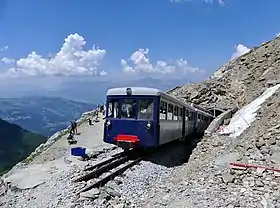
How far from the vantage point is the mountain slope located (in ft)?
478

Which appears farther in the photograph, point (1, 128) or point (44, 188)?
point (1, 128)

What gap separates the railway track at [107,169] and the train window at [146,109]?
77.5 inches

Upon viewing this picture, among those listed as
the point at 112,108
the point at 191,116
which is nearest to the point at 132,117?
the point at 112,108

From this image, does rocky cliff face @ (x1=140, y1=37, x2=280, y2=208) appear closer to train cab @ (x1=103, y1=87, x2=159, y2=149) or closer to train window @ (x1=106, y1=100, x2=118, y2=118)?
train cab @ (x1=103, y1=87, x2=159, y2=149)

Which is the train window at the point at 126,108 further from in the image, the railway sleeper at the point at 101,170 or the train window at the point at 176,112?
the train window at the point at 176,112

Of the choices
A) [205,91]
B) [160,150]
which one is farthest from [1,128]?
[160,150]

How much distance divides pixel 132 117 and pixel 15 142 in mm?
159481


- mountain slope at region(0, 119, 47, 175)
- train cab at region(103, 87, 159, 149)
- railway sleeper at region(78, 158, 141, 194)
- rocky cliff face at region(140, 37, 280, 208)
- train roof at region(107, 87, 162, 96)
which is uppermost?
train roof at region(107, 87, 162, 96)

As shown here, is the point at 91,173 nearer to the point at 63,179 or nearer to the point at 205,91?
the point at 63,179

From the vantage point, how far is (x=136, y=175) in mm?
14148

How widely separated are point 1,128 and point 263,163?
18711cm

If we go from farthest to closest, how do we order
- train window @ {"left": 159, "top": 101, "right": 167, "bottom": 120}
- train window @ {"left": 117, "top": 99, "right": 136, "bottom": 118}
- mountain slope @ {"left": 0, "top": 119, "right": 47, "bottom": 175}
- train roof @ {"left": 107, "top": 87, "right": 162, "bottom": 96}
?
mountain slope @ {"left": 0, "top": 119, "right": 47, "bottom": 175}
train window @ {"left": 117, "top": 99, "right": 136, "bottom": 118}
train window @ {"left": 159, "top": 101, "right": 167, "bottom": 120}
train roof @ {"left": 107, "top": 87, "right": 162, "bottom": 96}

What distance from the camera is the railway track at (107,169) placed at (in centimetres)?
1261

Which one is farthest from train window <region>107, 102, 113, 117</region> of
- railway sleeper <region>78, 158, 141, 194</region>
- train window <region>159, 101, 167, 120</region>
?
railway sleeper <region>78, 158, 141, 194</region>
